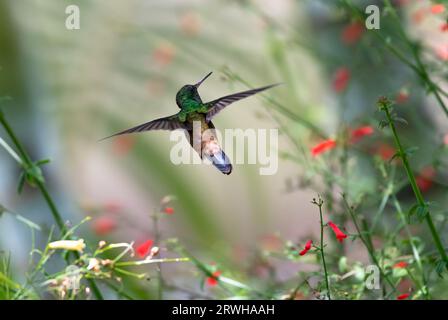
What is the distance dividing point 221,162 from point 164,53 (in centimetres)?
329

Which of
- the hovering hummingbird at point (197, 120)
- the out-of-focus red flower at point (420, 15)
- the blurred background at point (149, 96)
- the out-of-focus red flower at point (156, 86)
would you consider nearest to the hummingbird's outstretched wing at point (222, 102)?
the hovering hummingbird at point (197, 120)

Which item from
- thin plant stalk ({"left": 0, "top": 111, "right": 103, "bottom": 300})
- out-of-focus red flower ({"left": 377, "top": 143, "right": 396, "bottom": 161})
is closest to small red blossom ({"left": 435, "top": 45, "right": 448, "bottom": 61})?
out-of-focus red flower ({"left": 377, "top": 143, "right": 396, "bottom": 161})

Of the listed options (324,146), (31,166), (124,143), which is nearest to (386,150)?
(324,146)

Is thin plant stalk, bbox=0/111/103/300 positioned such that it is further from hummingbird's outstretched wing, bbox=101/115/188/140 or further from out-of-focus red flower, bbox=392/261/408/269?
out-of-focus red flower, bbox=392/261/408/269

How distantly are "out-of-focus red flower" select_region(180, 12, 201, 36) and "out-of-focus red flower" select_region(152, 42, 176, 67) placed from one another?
5.6 inches

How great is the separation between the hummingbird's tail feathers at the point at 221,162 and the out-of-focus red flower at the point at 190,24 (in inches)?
128

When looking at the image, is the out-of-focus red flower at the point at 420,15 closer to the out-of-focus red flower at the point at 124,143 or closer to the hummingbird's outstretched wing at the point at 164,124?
the hummingbird's outstretched wing at the point at 164,124

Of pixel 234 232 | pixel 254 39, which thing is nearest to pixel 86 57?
pixel 254 39

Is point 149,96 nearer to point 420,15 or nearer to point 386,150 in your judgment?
point 386,150

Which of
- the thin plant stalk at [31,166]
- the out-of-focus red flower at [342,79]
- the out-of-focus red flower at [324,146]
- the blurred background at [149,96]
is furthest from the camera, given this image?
the blurred background at [149,96]

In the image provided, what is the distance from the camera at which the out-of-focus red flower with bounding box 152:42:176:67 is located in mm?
5047

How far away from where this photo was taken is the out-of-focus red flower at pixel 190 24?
507 cm

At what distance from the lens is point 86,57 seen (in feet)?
19.0

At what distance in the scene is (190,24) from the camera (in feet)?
16.8
